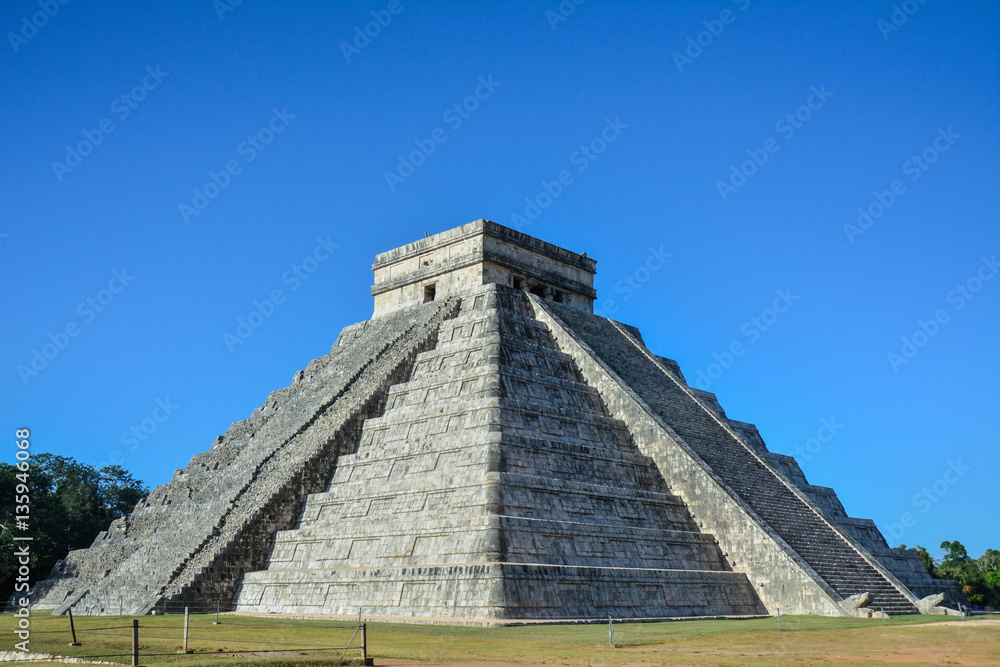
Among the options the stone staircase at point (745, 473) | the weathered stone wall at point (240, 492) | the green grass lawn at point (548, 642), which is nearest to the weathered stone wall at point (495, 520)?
the weathered stone wall at point (240, 492)

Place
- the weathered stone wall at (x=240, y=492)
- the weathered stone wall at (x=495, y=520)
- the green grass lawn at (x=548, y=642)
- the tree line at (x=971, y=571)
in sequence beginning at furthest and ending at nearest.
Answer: the tree line at (x=971, y=571) < the weathered stone wall at (x=240, y=492) < the weathered stone wall at (x=495, y=520) < the green grass lawn at (x=548, y=642)

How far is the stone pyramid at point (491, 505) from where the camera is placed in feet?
62.2

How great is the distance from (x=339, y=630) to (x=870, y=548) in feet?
56.9

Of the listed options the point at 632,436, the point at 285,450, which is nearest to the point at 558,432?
the point at 632,436

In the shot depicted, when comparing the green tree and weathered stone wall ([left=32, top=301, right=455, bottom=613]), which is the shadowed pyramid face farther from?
the green tree

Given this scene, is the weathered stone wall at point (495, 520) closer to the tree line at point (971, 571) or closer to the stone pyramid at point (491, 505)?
the stone pyramid at point (491, 505)

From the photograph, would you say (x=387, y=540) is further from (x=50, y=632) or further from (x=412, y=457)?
(x=50, y=632)

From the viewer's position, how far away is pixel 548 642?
14320 millimetres

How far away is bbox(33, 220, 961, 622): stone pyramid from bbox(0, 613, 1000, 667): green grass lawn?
148cm

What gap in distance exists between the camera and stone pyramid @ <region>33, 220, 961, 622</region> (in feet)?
62.2

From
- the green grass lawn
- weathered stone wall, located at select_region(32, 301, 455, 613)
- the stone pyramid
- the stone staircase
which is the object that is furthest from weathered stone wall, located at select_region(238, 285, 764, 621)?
the stone staircase

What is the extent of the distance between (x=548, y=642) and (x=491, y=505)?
489 cm

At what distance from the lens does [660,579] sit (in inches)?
783

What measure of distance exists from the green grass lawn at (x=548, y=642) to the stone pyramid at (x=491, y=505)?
1484 mm
